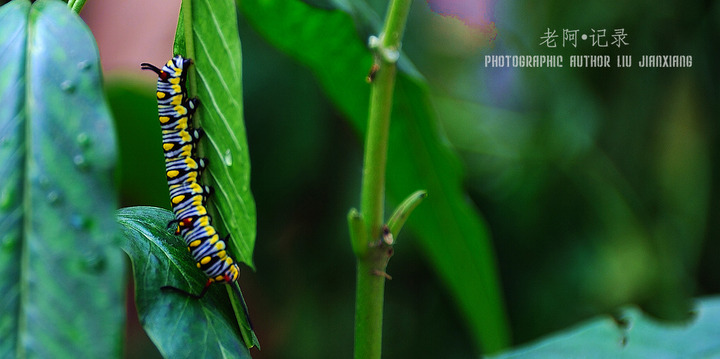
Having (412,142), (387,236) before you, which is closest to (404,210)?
(387,236)

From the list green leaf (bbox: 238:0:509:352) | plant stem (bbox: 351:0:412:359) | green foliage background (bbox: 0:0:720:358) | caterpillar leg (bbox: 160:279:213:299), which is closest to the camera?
caterpillar leg (bbox: 160:279:213:299)

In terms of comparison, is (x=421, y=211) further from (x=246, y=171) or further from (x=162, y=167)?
(x=162, y=167)

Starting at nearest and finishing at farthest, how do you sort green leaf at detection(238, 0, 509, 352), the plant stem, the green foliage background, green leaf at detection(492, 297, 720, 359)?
the plant stem, green leaf at detection(238, 0, 509, 352), green leaf at detection(492, 297, 720, 359), the green foliage background

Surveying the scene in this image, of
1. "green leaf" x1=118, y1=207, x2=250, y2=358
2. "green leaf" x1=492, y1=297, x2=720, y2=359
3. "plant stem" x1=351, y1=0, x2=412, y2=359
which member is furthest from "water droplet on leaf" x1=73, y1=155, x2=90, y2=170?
"green leaf" x1=492, y1=297, x2=720, y2=359

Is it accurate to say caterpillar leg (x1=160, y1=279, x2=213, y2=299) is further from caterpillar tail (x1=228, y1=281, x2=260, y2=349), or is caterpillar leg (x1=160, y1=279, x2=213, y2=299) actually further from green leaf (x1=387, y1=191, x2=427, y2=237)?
green leaf (x1=387, y1=191, x2=427, y2=237)

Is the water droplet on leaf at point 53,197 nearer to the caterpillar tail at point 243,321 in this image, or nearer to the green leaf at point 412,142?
the caterpillar tail at point 243,321

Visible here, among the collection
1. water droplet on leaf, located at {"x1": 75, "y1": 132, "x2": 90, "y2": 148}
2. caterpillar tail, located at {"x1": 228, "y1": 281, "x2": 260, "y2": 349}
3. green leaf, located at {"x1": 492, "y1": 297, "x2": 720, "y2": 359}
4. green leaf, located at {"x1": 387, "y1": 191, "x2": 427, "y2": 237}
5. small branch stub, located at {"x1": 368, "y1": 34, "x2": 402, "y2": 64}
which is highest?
small branch stub, located at {"x1": 368, "y1": 34, "x2": 402, "y2": 64}

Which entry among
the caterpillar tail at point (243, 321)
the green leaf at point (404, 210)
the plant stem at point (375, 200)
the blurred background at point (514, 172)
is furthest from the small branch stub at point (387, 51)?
the blurred background at point (514, 172)
